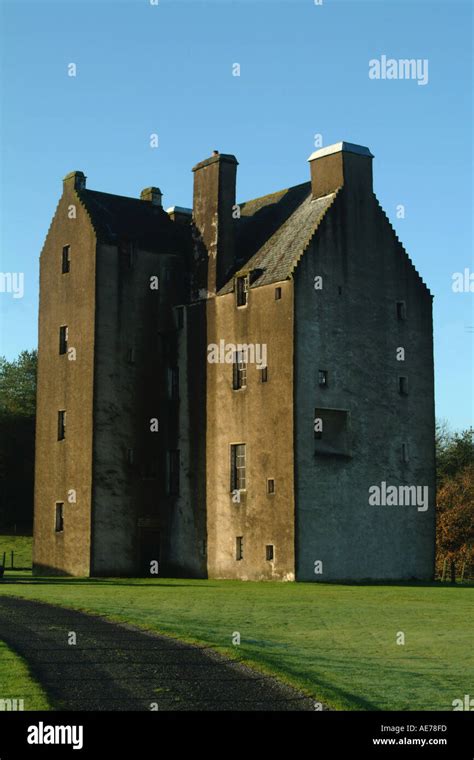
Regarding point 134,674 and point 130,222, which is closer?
point 134,674

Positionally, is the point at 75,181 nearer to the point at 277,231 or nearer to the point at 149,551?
the point at 277,231

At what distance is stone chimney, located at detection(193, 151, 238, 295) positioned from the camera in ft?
170

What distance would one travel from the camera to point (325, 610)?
96.2 ft

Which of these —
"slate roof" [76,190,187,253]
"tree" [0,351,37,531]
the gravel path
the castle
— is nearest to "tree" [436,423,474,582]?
the castle

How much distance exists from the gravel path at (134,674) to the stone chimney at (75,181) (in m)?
35.9

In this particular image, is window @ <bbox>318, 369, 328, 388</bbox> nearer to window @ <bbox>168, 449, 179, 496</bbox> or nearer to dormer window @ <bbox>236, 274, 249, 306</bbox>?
dormer window @ <bbox>236, 274, 249, 306</bbox>

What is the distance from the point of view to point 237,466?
48.2 meters

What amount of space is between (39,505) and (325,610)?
27.9 meters

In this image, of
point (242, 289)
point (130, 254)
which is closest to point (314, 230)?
point (242, 289)

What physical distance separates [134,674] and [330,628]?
884 centimetres

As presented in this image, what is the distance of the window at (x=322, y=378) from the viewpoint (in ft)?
152

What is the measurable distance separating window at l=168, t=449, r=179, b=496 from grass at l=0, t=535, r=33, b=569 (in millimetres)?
20201

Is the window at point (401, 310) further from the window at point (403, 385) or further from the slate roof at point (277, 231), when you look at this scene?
the slate roof at point (277, 231)
